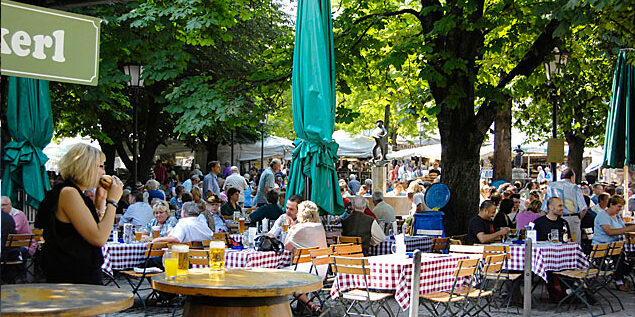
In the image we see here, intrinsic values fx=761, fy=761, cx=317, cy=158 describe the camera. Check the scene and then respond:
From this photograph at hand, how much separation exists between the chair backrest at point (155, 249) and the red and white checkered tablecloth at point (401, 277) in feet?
8.06

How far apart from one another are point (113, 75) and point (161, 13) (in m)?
3.88

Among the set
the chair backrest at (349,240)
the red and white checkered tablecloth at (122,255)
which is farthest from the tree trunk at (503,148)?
the red and white checkered tablecloth at (122,255)

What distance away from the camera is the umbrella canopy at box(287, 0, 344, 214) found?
1027cm

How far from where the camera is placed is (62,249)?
464 cm

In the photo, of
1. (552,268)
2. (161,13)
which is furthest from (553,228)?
(161,13)

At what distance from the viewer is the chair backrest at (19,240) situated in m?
10.7

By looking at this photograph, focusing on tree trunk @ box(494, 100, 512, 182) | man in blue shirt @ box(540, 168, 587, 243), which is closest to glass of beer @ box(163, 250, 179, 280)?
man in blue shirt @ box(540, 168, 587, 243)

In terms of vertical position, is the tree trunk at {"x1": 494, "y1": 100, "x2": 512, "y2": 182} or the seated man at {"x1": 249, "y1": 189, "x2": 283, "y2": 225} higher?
the tree trunk at {"x1": 494, "y1": 100, "x2": 512, "y2": 182}

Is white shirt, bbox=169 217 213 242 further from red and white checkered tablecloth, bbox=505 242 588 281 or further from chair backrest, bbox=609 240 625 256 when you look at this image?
chair backrest, bbox=609 240 625 256

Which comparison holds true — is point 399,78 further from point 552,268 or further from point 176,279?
point 176,279

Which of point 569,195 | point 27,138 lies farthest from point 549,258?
point 27,138

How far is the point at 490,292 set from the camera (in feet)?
29.6

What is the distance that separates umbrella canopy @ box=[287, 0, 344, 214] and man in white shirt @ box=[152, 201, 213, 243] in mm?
1303

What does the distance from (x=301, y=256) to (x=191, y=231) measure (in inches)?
70.5
